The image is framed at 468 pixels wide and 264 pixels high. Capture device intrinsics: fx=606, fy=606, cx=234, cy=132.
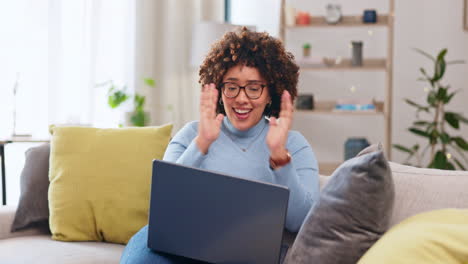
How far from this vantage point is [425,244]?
1.07 metres

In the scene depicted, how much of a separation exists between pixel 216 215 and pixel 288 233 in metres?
0.40

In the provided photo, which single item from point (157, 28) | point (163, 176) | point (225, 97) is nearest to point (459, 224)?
point (163, 176)

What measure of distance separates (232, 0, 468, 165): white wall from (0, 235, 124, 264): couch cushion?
3.12 metres

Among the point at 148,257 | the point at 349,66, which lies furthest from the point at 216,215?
the point at 349,66

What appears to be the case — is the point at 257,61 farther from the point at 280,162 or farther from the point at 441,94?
the point at 441,94

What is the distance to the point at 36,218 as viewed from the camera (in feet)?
7.14

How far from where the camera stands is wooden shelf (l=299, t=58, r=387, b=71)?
445cm

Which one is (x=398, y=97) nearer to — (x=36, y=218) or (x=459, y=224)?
(x=36, y=218)

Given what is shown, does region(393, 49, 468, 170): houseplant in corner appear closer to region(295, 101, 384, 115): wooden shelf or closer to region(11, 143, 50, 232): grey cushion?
region(295, 101, 384, 115): wooden shelf

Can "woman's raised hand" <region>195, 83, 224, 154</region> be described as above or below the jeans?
above

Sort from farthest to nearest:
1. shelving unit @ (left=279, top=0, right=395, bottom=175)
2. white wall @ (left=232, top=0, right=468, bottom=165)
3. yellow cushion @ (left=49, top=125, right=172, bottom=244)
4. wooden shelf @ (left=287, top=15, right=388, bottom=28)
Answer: white wall @ (left=232, top=0, right=468, bottom=165) < wooden shelf @ (left=287, top=15, right=388, bottom=28) < shelving unit @ (left=279, top=0, right=395, bottom=175) < yellow cushion @ (left=49, top=125, right=172, bottom=244)

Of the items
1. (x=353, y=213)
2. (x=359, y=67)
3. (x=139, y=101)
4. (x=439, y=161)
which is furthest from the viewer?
(x=359, y=67)

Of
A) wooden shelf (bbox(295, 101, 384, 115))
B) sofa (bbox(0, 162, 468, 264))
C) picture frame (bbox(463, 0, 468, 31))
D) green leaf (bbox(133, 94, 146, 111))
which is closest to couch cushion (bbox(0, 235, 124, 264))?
sofa (bbox(0, 162, 468, 264))

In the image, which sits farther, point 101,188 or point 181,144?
point 101,188
